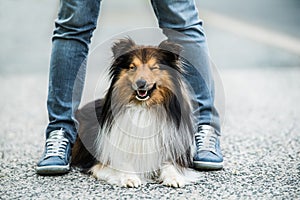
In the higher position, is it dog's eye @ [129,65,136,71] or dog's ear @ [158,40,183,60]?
dog's ear @ [158,40,183,60]

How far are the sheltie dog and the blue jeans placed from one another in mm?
211

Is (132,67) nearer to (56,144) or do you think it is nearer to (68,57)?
(68,57)

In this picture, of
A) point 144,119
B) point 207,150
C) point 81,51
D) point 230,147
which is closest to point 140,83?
point 144,119

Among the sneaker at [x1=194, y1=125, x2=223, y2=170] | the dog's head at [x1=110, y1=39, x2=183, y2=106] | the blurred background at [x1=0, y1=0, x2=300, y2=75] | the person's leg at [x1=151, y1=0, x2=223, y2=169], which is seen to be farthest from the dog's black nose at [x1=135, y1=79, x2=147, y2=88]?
the blurred background at [x1=0, y1=0, x2=300, y2=75]

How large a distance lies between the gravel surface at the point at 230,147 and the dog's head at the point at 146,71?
1.58 feet

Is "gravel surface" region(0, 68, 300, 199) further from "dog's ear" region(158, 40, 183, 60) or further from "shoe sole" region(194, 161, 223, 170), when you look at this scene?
"dog's ear" region(158, 40, 183, 60)

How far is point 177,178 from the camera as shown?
10.1 ft

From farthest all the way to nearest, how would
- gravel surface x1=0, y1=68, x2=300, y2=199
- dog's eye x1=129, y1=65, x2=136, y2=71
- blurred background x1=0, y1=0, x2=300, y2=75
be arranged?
blurred background x1=0, y1=0, x2=300, y2=75 < dog's eye x1=129, y1=65, x2=136, y2=71 < gravel surface x1=0, y1=68, x2=300, y2=199

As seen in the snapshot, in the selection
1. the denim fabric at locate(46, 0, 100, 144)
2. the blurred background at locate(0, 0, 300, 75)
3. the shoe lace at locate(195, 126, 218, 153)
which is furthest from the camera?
the blurred background at locate(0, 0, 300, 75)

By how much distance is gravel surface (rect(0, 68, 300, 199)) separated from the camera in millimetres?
3002

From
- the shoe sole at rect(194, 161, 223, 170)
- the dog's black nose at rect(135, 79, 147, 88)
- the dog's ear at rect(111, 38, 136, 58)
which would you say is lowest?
the shoe sole at rect(194, 161, 223, 170)

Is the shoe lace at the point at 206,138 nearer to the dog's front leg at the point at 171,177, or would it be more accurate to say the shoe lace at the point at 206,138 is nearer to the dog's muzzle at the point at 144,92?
the dog's front leg at the point at 171,177

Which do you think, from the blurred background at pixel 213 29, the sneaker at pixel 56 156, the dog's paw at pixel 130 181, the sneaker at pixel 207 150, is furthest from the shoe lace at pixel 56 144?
the blurred background at pixel 213 29

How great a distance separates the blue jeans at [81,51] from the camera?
10.7 feet
